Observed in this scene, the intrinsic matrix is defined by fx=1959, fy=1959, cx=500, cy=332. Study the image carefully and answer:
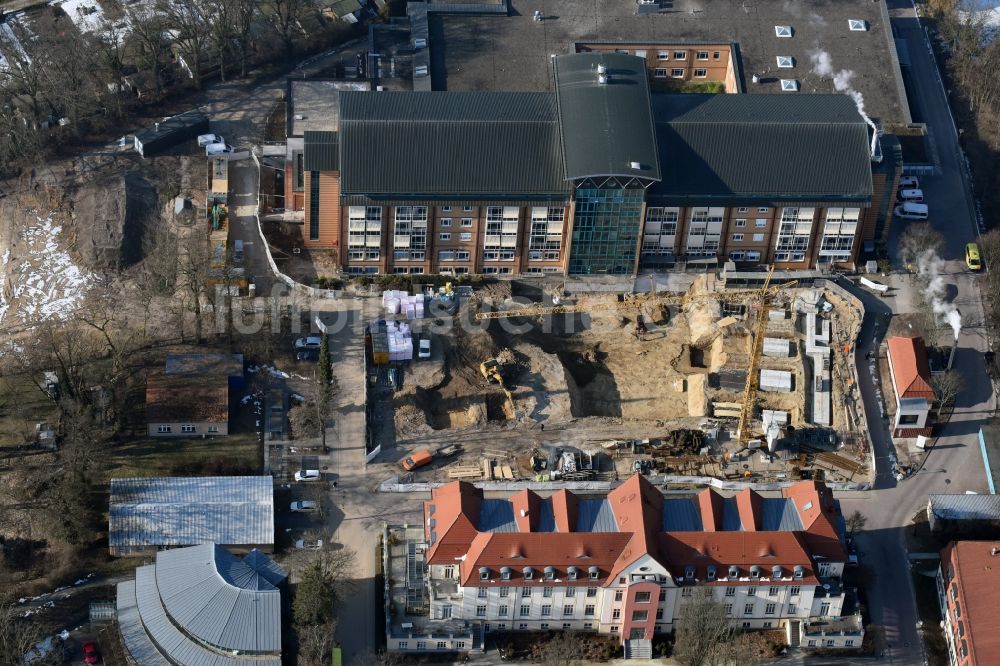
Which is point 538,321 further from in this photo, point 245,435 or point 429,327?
point 245,435

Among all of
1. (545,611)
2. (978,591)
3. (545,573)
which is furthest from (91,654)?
(978,591)

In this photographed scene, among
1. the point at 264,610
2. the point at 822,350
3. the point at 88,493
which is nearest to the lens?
the point at 264,610

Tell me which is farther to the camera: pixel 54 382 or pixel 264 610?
pixel 54 382

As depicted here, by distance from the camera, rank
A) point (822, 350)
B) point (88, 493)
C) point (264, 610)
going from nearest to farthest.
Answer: point (264, 610) < point (88, 493) < point (822, 350)

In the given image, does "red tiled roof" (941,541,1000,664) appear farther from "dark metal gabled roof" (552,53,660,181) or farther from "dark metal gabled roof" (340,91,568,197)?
"dark metal gabled roof" (340,91,568,197)

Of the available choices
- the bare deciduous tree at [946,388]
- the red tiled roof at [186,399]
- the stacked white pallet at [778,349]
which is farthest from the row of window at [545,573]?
→ the bare deciduous tree at [946,388]

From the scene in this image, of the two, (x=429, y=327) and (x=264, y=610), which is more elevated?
(x=429, y=327)

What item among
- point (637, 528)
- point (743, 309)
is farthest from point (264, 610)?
point (743, 309)

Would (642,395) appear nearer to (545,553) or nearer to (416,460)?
(416,460)
